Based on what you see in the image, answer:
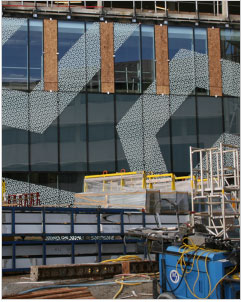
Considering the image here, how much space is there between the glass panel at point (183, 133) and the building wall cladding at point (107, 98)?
6 centimetres

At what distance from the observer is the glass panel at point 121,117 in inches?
1085

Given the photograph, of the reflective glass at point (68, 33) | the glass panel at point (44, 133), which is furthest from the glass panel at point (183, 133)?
the reflective glass at point (68, 33)

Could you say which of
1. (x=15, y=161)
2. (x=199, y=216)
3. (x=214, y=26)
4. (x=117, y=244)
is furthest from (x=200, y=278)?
(x=214, y=26)

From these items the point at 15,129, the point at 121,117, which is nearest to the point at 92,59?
the point at 121,117

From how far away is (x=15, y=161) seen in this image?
86.8ft

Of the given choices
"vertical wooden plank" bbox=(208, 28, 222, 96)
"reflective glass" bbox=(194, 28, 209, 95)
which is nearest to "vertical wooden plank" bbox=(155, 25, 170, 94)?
"reflective glass" bbox=(194, 28, 209, 95)

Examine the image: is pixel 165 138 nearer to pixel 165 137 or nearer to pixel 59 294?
pixel 165 137

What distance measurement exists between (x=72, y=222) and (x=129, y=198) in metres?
2.79

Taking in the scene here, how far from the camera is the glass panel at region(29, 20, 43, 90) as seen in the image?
27266mm

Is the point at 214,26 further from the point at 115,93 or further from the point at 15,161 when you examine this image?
the point at 15,161

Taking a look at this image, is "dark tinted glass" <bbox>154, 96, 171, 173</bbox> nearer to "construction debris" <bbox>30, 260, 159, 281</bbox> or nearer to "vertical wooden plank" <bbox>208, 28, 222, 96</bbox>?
"vertical wooden plank" <bbox>208, 28, 222, 96</bbox>

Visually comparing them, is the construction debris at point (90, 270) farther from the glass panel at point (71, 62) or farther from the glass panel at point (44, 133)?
the glass panel at point (71, 62)

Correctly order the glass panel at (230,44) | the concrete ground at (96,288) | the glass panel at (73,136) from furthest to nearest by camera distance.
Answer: the glass panel at (230,44) → the glass panel at (73,136) → the concrete ground at (96,288)

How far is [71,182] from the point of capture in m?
Answer: 27.1
